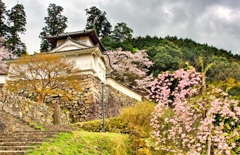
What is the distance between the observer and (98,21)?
41438 mm

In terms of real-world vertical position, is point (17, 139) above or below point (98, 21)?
below

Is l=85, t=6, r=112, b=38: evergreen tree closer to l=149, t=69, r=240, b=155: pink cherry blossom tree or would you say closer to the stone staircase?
the stone staircase

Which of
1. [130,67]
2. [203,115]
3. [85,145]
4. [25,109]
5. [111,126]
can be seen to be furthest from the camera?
[130,67]

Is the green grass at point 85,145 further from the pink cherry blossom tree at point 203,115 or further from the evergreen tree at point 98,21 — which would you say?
the evergreen tree at point 98,21

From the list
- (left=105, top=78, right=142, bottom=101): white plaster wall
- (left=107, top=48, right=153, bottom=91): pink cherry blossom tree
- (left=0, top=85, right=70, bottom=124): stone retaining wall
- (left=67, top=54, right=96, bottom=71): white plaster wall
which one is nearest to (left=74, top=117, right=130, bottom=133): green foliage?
(left=0, top=85, right=70, bottom=124): stone retaining wall

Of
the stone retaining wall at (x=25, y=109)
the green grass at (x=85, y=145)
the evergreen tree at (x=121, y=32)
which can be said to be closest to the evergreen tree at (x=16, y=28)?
the evergreen tree at (x=121, y=32)

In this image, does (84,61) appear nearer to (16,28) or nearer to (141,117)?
(141,117)

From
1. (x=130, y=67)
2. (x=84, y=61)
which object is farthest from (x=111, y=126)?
(x=130, y=67)

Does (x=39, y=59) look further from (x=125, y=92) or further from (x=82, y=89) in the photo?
(x=125, y=92)

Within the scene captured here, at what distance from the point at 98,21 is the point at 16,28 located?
42.0ft

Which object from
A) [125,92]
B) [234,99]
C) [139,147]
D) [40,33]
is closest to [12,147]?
[139,147]

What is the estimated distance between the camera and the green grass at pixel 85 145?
6773 millimetres

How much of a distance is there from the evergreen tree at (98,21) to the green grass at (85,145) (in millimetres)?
33189

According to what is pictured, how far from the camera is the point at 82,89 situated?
60.6 feet
